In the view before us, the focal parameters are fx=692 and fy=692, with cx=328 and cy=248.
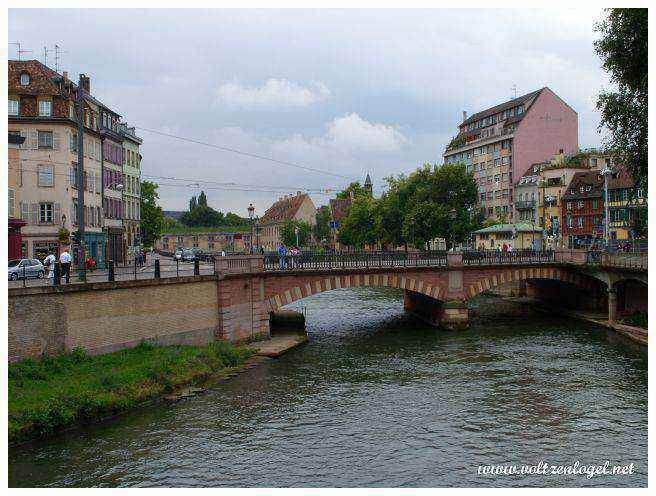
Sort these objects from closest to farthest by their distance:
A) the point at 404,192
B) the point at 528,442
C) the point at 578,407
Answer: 1. the point at 528,442
2. the point at 578,407
3. the point at 404,192

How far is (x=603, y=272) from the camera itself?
52.8 meters

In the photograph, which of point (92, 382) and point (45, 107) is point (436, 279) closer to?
point (92, 382)

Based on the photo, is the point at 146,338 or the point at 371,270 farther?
the point at 371,270

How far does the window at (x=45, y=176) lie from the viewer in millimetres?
56106

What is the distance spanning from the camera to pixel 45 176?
56.2m

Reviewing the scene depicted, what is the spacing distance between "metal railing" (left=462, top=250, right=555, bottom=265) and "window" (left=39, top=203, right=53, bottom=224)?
33.5 metres

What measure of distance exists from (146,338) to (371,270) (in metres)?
18.8

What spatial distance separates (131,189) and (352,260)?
122 ft

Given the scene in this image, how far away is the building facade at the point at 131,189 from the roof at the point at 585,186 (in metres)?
55.9

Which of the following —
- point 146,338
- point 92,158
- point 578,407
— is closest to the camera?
point 578,407

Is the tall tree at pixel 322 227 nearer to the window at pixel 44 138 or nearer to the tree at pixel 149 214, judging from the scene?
the tree at pixel 149 214

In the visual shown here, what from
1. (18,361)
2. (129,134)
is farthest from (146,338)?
(129,134)

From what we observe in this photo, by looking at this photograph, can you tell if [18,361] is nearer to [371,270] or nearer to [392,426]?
[392,426]

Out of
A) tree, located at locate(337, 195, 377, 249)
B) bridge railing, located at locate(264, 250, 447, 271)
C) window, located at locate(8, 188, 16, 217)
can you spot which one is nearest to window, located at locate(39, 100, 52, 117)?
window, located at locate(8, 188, 16, 217)
